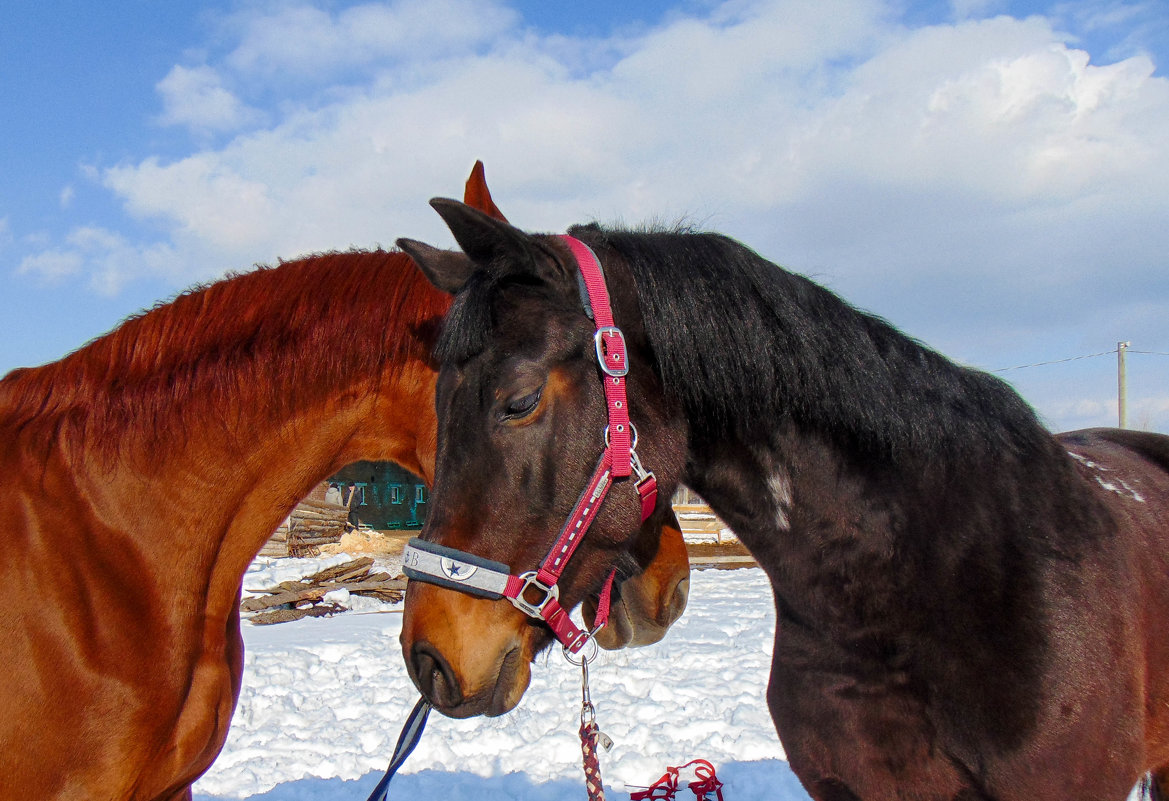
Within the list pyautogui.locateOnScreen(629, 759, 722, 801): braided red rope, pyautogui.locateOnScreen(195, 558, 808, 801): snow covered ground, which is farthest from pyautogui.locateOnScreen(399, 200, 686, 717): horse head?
pyautogui.locateOnScreen(629, 759, 722, 801): braided red rope

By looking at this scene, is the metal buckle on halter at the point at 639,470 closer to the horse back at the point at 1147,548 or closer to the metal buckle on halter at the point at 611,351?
the metal buckle on halter at the point at 611,351

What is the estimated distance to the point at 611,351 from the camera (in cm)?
174

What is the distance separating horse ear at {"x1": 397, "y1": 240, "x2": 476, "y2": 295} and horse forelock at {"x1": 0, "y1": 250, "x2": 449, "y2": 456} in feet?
1.26

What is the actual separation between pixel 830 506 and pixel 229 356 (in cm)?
182

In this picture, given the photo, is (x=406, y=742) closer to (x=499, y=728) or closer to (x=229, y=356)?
(x=229, y=356)

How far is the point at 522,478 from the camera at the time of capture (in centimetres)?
169

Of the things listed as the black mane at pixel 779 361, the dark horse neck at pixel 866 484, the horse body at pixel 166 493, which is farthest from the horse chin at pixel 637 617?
the horse body at pixel 166 493

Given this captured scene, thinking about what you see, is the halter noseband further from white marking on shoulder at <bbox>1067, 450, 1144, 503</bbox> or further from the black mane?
white marking on shoulder at <bbox>1067, 450, 1144, 503</bbox>

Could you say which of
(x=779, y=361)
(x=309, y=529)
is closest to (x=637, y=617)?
(x=779, y=361)

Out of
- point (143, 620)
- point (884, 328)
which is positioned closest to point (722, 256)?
point (884, 328)

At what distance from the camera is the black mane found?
71.6 inches

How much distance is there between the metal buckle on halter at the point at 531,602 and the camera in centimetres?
166

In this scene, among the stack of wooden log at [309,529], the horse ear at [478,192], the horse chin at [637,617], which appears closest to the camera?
the horse chin at [637,617]

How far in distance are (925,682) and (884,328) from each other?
90 cm
